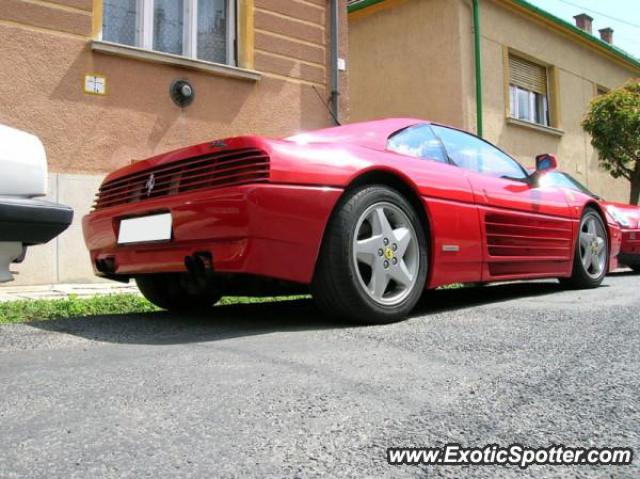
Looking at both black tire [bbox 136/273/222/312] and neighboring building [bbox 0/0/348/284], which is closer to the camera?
black tire [bbox 136/273/222/312]

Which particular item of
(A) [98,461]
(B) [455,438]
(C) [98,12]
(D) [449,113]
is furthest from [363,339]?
(D) [449,113]

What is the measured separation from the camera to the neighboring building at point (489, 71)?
37.8 feet

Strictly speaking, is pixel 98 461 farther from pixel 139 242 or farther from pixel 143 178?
pixel 143 178

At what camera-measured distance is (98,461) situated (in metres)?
1.21

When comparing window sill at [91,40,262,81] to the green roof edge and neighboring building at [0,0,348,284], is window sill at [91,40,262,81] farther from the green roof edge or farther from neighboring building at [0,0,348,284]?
the green roof edge

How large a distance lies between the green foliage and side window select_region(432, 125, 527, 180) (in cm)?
840

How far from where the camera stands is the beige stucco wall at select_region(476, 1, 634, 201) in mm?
11797

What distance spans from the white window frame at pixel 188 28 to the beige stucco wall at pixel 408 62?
519 centimetres

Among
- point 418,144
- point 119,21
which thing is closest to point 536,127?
point 119,21

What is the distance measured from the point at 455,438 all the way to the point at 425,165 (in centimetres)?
219

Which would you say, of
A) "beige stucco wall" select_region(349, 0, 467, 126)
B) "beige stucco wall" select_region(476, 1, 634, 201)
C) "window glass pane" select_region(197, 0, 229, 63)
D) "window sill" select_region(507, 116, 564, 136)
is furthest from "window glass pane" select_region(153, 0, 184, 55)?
"window sill" select_region(507, 116, 564, 136)

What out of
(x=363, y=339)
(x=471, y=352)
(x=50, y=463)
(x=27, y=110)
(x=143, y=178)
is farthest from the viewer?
(x=27, y=110)

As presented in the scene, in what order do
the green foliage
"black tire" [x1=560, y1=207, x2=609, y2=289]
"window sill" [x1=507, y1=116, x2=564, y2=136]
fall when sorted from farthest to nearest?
"window sill" [x1=507, y1=116, x2=564, y2=136]
the green foliage
"black tire" [x1=560, y1=207, x2=609, y2=289]

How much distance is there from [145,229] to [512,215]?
230cm
